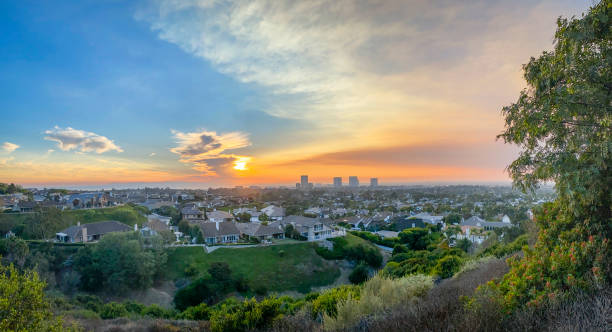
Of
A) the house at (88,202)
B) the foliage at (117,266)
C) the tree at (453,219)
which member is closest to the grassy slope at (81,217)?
the house at (88,202)

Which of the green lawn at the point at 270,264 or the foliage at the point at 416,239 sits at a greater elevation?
the foliage at the point at 416,239

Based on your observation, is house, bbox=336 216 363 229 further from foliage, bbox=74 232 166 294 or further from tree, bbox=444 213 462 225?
foliage, bbox=74 232 166 294

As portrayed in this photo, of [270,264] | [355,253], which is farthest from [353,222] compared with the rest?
[270,264]

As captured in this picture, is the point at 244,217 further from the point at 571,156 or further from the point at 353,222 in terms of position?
the point at 571,156

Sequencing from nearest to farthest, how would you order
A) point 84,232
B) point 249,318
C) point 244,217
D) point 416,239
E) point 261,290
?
1. point 249,318
2. point 261,290
3. point 416,239
4. point 84,232
5. point 244,217

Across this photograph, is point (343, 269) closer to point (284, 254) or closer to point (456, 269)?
point (284, 254)

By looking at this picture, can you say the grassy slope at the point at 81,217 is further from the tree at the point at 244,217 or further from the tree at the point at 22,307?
the tree at the point at 22,307
